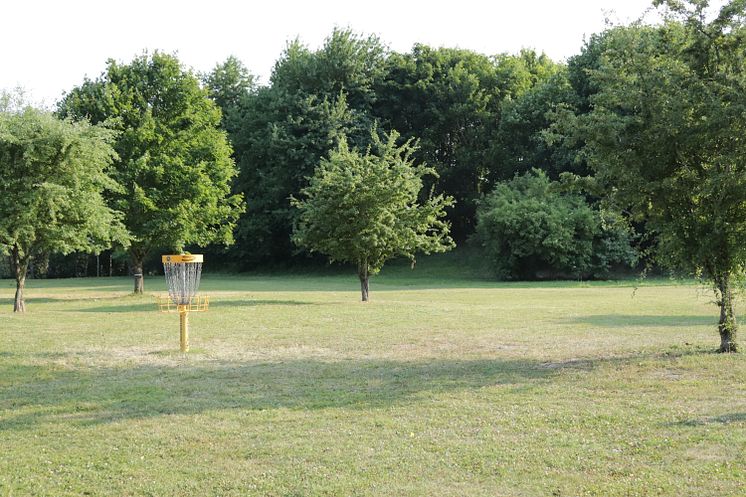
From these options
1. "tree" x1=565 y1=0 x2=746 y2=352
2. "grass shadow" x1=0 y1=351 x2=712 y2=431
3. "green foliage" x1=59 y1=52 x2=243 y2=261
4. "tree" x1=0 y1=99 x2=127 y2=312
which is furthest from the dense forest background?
"grass shadow" x1=0 y1=351 x2=712 y2=431

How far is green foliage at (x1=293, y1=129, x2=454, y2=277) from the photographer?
30.8 meters

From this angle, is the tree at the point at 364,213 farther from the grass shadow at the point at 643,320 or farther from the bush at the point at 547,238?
the bush at the point at 547,238

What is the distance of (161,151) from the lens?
38.1 meters

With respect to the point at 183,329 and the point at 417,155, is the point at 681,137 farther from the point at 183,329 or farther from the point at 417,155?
the point at 417,155

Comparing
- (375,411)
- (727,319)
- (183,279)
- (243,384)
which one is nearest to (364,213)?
(183,279)

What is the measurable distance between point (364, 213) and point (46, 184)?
40.0 ft

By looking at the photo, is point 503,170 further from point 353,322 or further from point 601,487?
point 601,487

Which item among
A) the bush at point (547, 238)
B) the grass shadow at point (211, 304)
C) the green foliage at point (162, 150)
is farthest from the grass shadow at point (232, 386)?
the bush at point (547, 238)

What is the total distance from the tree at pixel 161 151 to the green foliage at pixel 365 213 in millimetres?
8358

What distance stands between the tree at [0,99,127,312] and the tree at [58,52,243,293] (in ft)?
22.0

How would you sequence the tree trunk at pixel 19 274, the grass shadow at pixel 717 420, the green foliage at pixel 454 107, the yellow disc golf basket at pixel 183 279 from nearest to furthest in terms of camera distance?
the grass shadow at pixel 717 420
the yellow disc golf basket at pixel 183 279
the tree trunk at pixel 19 274
the green foliage at pixel 454 107

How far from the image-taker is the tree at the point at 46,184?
26.2 meters

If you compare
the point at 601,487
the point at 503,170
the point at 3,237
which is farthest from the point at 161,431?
the point at 503,170

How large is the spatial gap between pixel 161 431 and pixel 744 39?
11.9 metres
